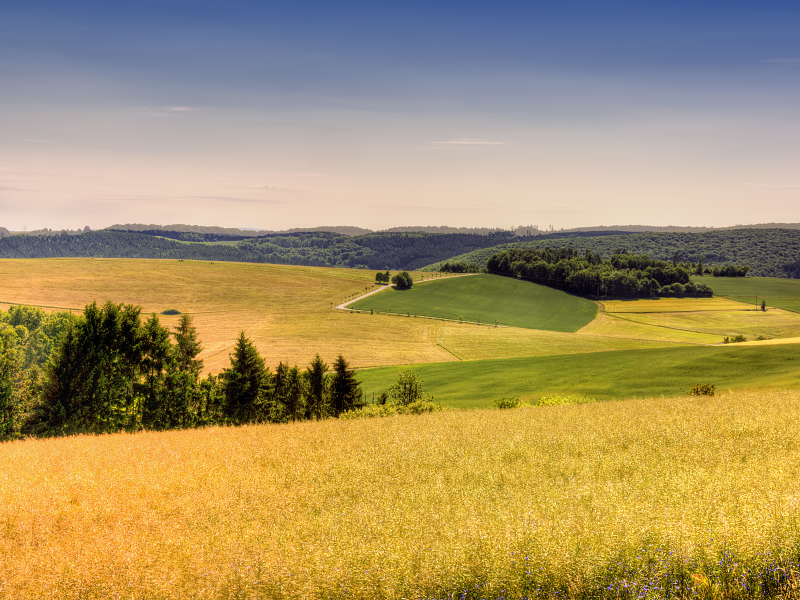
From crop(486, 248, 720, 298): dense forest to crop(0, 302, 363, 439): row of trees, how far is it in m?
124

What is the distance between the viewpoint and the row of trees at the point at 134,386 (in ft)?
94.1

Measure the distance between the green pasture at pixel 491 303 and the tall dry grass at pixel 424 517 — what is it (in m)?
97.2

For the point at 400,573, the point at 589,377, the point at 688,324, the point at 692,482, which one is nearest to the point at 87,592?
the point at 400,573

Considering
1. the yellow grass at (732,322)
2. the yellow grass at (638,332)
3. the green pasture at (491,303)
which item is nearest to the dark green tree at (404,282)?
the green pasture at (491,303)

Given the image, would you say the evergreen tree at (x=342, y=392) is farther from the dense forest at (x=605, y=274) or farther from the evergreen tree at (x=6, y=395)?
the dense forest at (x=605, y=274)

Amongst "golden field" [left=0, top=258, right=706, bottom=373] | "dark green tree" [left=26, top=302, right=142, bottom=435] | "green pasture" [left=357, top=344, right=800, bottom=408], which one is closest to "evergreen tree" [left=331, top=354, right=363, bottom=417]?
"green pasture" [left=357, top=344, right=800, bottom=408]

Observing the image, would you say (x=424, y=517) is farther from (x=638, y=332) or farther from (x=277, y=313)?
(x=277, y=313)

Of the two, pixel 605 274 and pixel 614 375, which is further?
pixel 605 274

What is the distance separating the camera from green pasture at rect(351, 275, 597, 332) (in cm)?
11150

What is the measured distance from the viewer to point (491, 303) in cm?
12694

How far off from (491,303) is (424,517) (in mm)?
122779

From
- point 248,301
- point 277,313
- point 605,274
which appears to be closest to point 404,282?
point 277,313

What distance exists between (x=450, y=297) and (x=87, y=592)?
126417mm

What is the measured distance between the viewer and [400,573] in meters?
5.26
